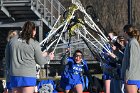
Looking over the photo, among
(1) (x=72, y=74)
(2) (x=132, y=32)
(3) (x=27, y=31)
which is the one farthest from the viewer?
(1) (x=72, y=74)

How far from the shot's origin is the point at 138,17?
123 ft

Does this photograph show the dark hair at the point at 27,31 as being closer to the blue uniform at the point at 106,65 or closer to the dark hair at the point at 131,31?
the dark hair at the point at 131,31

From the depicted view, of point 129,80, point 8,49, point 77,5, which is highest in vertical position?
point 77,5

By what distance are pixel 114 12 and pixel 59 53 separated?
46.1 feet

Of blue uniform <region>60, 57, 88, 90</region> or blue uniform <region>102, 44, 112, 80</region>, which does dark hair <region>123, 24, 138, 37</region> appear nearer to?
blue uniform <region>102, 44, 112, 80</region>

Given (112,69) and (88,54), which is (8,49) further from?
(88,54)

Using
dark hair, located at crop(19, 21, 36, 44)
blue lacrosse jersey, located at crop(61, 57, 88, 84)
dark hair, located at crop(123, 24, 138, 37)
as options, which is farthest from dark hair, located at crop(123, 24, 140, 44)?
blue lacrosse jersey, located at crop(61, 57, 88, 84)

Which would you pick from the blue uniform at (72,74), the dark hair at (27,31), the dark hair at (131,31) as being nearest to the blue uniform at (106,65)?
the blue uniform at (72,74)

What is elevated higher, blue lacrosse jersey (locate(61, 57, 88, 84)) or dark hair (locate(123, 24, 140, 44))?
dark hair (locate(123, 24, 140, 44))

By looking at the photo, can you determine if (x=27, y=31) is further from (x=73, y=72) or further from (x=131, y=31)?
(x=73, y=72)

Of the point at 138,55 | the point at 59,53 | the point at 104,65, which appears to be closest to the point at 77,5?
the point at 104,65

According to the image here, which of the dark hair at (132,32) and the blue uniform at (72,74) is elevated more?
the dark hair at (132,32)

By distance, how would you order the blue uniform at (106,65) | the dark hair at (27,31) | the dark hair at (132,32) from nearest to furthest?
1. the dark hair at (27,31)
2. the dark hair at (132,32)
3. the blue uniform at (106,65)

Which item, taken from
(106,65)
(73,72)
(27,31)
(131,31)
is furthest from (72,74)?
(27,31)
